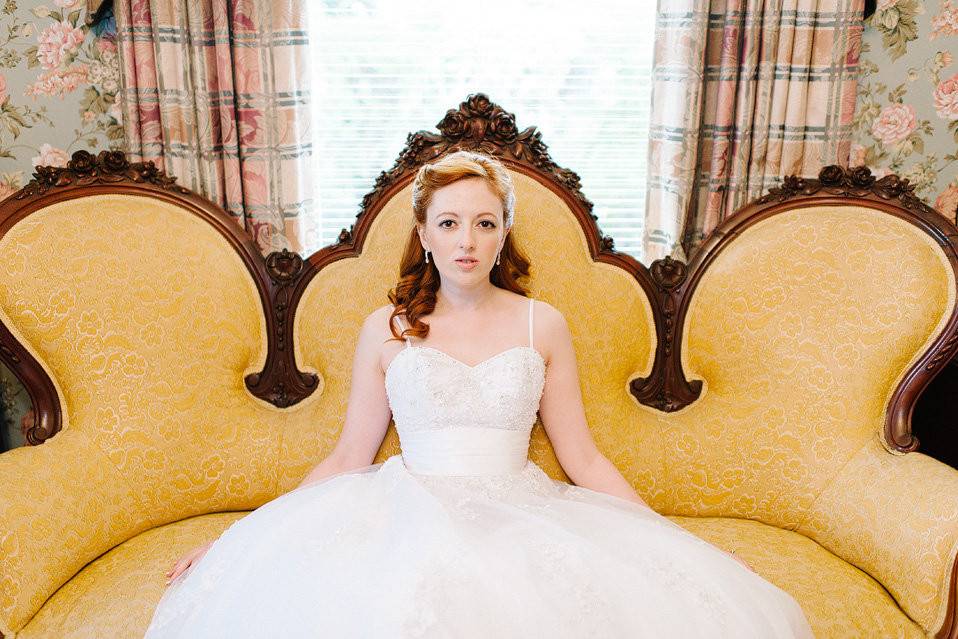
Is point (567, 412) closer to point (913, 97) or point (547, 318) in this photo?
point (547, 318)

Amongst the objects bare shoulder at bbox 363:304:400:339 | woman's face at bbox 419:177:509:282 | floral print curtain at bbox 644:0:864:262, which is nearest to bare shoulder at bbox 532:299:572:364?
woman's face at bbox 419:177:509:282

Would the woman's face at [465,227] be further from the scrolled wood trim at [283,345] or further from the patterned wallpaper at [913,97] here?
the patterned wallpaper at [913,97]

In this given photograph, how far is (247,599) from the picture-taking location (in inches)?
56.8

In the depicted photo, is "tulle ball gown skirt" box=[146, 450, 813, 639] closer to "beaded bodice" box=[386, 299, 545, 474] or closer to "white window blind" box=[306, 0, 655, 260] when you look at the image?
"beaded bodice" box=[386, 299, 545, 474]

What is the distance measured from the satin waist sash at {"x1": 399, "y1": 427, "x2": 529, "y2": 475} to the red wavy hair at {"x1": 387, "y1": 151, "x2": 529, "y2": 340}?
0.29 meters

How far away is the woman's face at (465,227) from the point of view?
1.88m

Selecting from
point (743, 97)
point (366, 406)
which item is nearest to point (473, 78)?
point (743, 97)

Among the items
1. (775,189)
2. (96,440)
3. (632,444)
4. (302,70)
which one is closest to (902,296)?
(775,189)

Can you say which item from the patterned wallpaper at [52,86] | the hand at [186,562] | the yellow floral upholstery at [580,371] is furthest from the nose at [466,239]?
the patterned wallpaper at [52,86]

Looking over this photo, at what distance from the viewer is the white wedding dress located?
1354 mm

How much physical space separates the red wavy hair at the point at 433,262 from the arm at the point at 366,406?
0.24 feet

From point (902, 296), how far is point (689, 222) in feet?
2.90

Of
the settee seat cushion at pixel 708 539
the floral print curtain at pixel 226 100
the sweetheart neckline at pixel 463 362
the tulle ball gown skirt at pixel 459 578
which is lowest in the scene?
the settee seat cushion at pixel 708 539

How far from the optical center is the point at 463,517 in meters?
1.64
